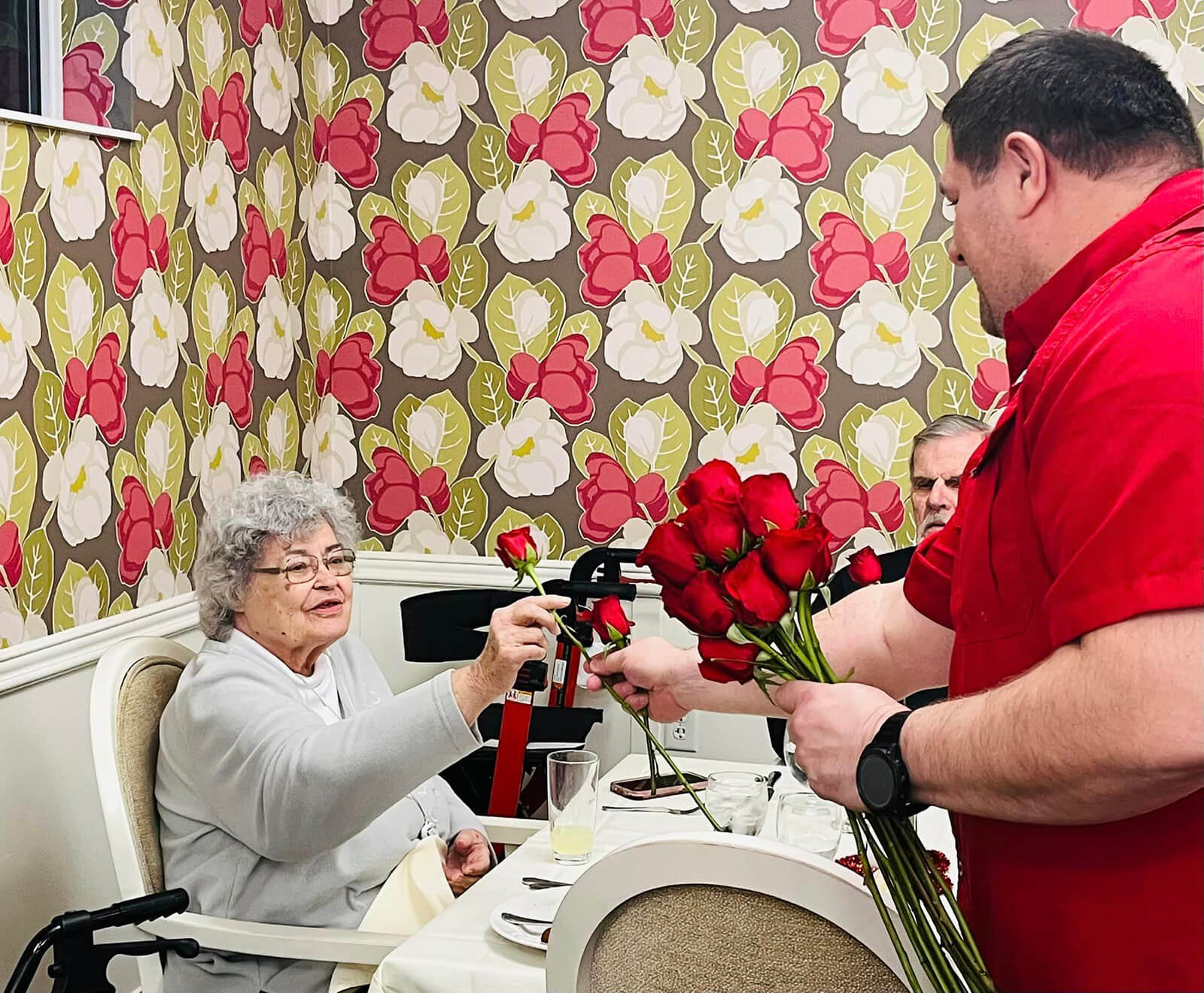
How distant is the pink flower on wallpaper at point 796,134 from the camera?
3.34m

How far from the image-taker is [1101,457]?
96 cm

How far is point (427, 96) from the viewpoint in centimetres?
357

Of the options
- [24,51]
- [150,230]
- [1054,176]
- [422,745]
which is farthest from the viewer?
[150,230]

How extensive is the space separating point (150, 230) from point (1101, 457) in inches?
94.8

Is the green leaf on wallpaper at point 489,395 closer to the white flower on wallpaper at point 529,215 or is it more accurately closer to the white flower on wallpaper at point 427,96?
the white flower on wallpaper at point 529,215

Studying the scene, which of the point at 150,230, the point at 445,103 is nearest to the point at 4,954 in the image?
the point at 150,230

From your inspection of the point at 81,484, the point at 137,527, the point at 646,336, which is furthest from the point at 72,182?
the point at 646,336

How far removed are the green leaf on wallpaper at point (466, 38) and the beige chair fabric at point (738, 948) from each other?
2901 millimetres

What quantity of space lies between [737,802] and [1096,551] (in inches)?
38.3

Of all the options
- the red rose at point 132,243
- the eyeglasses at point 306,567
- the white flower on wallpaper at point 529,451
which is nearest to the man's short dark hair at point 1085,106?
the eyeglasses at point 306,567

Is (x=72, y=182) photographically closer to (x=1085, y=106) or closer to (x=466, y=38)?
(x=466, y=38)

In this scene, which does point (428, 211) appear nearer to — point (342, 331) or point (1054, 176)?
point (342, 331)

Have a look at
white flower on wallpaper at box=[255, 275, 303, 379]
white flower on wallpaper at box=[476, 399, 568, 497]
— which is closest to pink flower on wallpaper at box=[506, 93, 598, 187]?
white flower on wallpaper at box=[476, 399, 568, 497]

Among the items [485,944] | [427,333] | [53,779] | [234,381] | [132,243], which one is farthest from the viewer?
[427,333]
